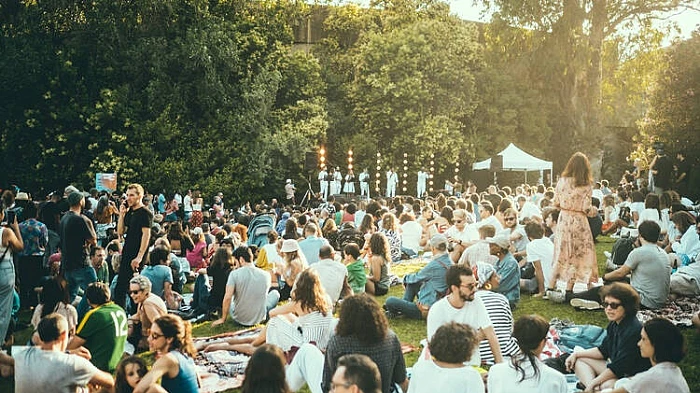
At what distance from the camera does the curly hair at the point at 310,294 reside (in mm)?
5504

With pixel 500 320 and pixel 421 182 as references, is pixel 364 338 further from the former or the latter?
pixel 421 182

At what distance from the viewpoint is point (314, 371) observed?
4.88 meters

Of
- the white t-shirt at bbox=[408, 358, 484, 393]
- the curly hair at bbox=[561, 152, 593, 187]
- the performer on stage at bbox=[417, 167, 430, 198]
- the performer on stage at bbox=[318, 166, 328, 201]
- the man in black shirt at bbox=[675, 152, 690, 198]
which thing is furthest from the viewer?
the performer on stage at bbox=[417, 167, 430, 198]

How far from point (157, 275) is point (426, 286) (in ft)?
10.6

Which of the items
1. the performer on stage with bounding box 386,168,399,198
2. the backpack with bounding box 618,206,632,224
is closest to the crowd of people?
the backpack with bounding box 618,206,632,224

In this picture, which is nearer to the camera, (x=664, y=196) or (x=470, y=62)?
(x=664, y=196)

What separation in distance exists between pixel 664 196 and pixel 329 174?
17.1 m

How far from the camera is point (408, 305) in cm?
822

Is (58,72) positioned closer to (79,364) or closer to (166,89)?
(166,89)

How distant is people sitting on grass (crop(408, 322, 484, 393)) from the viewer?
3.93 metres

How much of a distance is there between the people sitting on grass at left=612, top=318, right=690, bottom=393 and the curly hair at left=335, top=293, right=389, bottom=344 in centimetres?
163

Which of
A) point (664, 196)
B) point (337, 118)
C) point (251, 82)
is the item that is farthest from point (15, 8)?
point (664, 196)

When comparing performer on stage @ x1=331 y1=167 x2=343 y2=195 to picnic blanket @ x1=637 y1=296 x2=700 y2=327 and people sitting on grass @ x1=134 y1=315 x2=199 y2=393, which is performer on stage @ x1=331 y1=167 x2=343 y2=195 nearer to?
picnic blanket @ x1=637 y1=296 x2=700 y2=327

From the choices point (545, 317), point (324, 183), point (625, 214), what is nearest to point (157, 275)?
point (545, 317)
